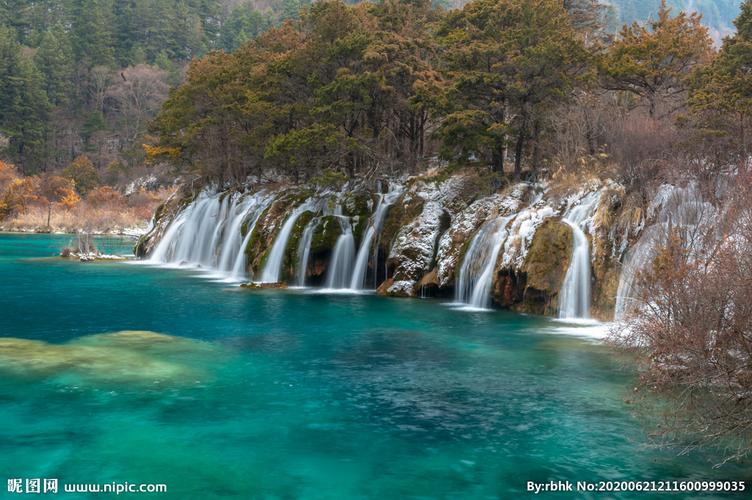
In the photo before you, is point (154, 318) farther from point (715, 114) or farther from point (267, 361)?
point (715, 114)

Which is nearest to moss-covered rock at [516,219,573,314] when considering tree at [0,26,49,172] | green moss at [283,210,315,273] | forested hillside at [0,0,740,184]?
green moss at [283,210,315,273]

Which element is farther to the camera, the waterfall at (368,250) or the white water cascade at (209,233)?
the white water cascade at (209,233)

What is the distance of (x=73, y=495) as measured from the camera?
35.0 ft

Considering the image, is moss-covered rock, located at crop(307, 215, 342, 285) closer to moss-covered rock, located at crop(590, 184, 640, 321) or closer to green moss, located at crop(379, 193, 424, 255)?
green moss, located at crop(379, 193, 424, 255)

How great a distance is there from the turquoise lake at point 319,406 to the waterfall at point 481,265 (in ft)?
10.1

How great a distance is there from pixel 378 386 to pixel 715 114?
60.0 feet

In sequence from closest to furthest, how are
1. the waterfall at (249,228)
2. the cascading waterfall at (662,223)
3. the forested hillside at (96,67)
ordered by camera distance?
the cascading waterfall at (662,223), the waterfall at (249,228), the forested hillside at (96,67)

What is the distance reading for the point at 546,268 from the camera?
27.4 m

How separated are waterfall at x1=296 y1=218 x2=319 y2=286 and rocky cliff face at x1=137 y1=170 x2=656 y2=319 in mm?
54

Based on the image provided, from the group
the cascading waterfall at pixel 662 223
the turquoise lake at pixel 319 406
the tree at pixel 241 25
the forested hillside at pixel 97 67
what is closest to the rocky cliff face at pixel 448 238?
the cascading waterfall at pixel 662 223

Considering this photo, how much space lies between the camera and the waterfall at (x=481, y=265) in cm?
2959

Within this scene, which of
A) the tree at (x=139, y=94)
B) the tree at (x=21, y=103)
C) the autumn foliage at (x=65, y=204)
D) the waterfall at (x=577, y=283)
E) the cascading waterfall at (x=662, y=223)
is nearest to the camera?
the cascading waterfall at (x=662, y=223)

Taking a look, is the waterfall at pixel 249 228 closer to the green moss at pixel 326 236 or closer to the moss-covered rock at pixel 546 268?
the green moss at pixel 326 236

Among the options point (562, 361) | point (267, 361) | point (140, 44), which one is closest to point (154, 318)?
point (267, 361)
